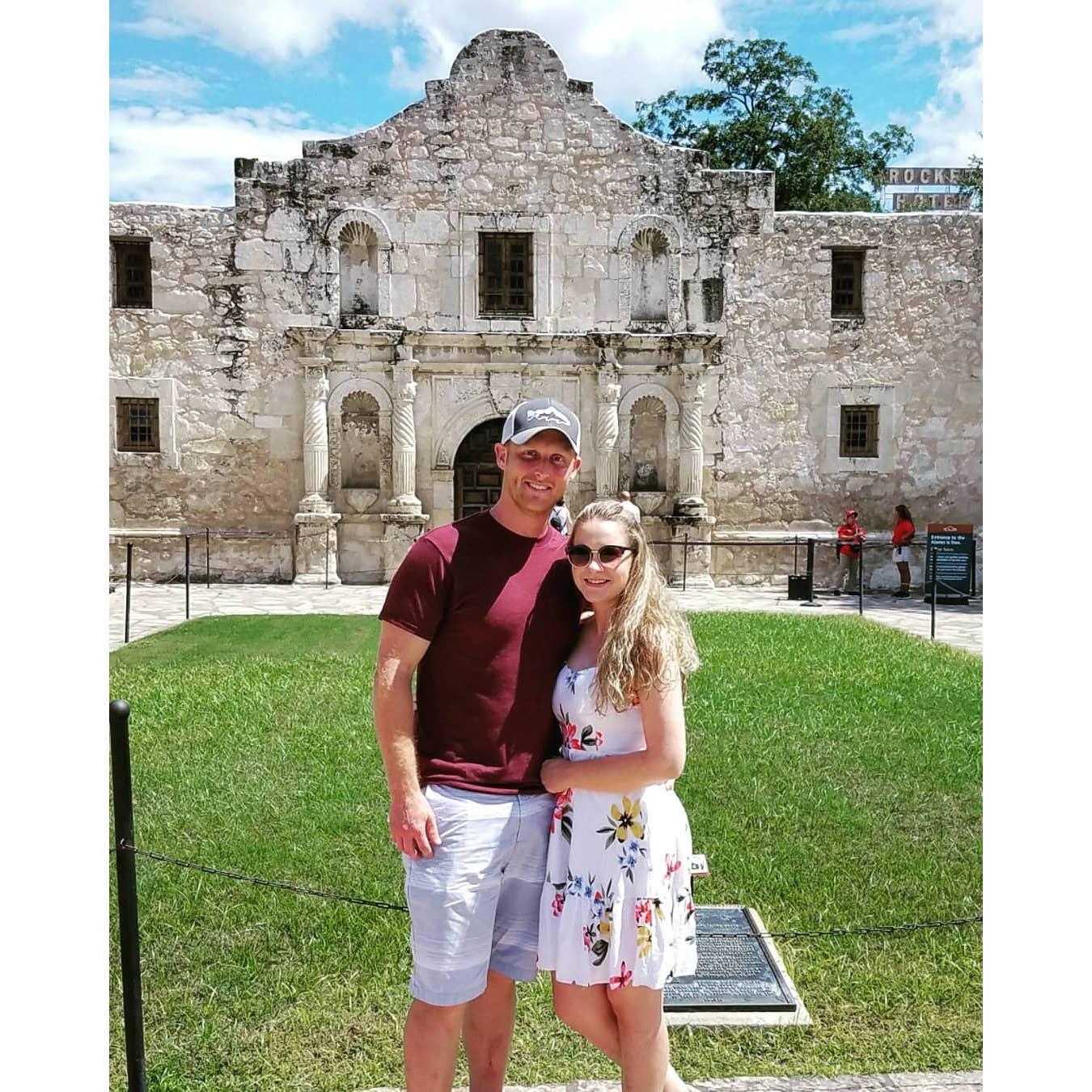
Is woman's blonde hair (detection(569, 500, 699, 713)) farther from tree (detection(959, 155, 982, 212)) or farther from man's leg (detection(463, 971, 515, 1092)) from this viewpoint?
tree (detection(959, 155, 982, 212))

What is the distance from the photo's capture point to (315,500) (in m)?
16.7

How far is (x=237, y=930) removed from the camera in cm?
423

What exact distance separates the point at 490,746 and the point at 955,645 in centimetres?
964

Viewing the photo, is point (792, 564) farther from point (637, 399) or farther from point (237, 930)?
point (237, 930)

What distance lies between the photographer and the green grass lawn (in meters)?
3.42

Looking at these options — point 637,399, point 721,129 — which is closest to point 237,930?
point 637,399

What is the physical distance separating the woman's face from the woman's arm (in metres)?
0.30

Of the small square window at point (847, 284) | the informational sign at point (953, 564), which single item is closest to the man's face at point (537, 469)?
the informational sign at point (953, 564)

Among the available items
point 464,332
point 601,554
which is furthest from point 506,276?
point 601,554

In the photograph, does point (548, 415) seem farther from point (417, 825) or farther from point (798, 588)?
point (798, 588)

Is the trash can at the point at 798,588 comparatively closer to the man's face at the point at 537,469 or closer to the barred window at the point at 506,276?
the barred window at the point at 506,276

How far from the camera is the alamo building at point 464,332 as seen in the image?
1689 cm

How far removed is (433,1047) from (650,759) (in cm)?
99

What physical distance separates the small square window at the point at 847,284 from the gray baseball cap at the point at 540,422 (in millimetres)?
16406
